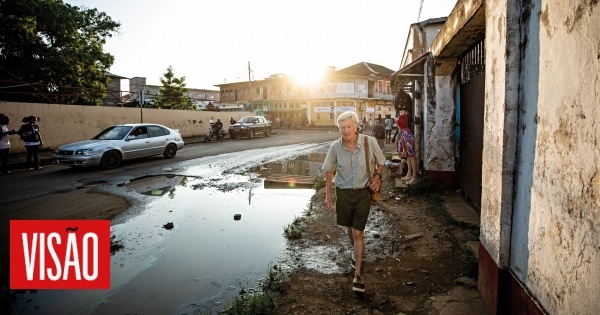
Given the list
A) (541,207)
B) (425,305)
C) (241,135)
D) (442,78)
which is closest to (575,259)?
(541,207)

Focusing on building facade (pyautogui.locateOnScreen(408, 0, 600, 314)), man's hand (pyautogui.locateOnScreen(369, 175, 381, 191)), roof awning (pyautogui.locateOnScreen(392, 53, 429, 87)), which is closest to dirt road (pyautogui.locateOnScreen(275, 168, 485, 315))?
building facade (pyautogui.locateOnScreen(408, 0, 600, 314))

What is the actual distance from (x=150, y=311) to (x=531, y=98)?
3.63 m

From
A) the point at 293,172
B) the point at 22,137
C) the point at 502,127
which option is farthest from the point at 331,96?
the point at 502,127

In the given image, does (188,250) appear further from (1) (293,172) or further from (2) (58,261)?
(1) (293,172)

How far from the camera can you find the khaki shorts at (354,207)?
3508 mm

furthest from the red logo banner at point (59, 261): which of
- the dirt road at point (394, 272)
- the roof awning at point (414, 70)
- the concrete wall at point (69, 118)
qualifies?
the concrete wall at point (69, 118)

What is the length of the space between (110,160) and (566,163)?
1131cm

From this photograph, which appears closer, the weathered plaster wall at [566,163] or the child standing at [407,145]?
the weathered plaster wall at [566,163]

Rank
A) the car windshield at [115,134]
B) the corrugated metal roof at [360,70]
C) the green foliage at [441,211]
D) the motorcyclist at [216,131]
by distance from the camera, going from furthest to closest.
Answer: the corrugated metal roof at [360,70] → the motorcyclist at [216,131] → the car windshield at [115,134] → the green foliage at [441,211]

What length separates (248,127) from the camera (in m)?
23.6

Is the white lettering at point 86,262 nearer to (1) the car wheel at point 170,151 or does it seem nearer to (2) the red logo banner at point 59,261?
(2) the red logo banner at point 59,261

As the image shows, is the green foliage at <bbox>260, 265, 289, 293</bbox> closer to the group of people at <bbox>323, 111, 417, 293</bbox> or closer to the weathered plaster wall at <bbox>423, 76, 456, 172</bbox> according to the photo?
the group of people at <bbox>323, 111, 417, 293</bbox>

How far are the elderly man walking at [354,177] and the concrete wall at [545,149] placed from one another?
1082 millimetres

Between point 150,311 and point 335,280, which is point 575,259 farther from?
point 150,311
